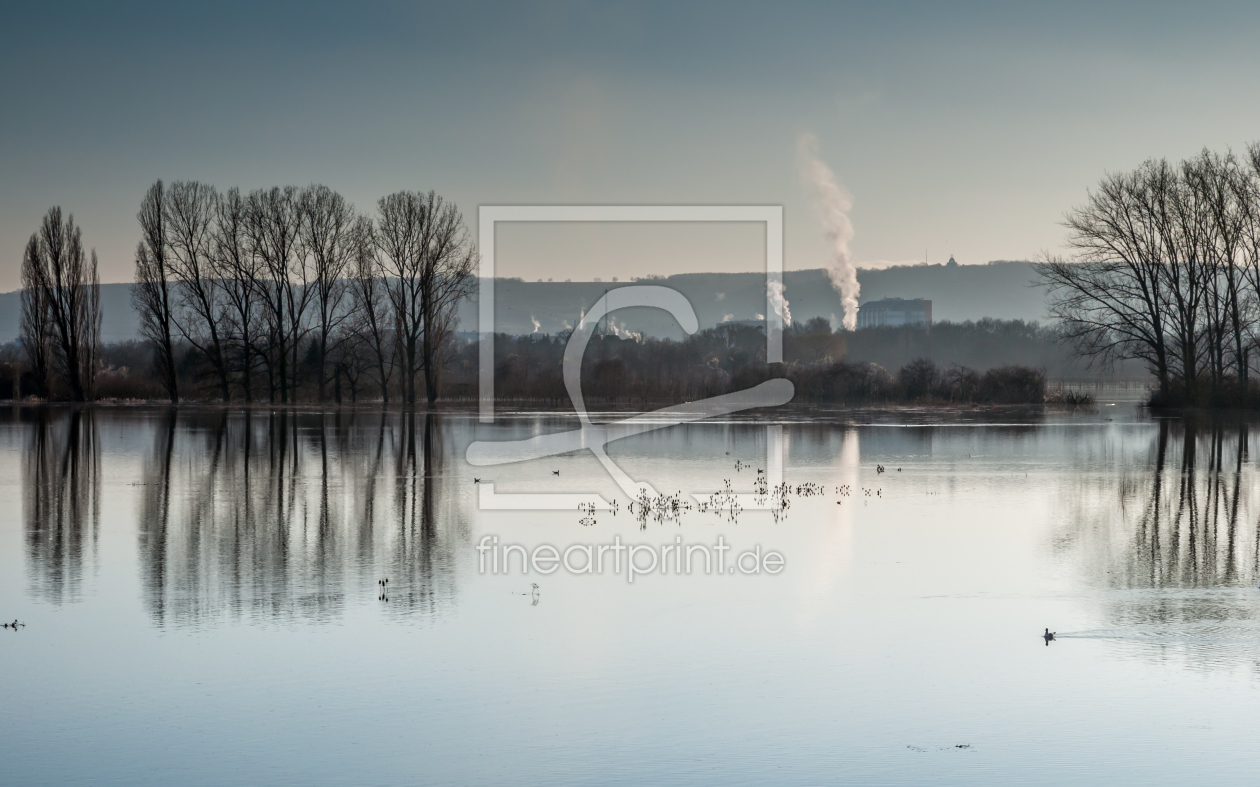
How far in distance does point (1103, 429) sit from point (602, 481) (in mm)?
22659

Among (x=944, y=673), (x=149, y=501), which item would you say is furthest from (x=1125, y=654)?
(x=149, y=501)

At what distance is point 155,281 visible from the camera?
59.1m

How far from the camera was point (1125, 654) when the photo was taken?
821 cm

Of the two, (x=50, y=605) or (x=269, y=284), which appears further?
(x=269, y=284)

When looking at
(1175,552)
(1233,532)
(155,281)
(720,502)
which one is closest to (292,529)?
(720,502)

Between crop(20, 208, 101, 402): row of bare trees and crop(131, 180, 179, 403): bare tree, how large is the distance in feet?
19.3

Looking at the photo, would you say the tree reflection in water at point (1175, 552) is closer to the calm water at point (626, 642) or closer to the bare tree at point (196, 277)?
A: the calm water at point (626, 642)

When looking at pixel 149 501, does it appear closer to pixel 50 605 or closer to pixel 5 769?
pixel 50 605

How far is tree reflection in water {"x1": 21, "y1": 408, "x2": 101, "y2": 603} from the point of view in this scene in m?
10.8

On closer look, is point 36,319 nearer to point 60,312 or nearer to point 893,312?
point 60,312

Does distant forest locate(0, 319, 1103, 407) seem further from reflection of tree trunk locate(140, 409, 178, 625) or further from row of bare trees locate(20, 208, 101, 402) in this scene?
reflection of tree trunk locate(140, 409, 178, 625)

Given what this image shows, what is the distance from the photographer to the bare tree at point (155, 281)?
193 feet

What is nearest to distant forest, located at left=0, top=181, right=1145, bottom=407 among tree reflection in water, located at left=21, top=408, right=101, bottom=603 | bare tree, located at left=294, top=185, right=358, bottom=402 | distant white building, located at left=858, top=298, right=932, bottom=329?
bare tree, located at left=294, top=185, right=358, bottom=402

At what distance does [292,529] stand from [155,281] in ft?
166
